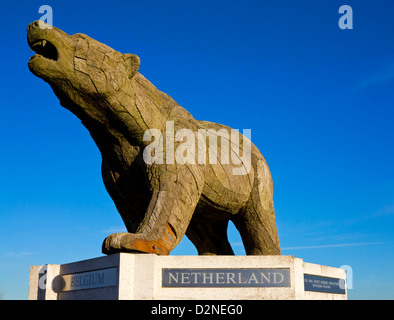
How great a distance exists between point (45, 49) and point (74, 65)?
410 millimetres

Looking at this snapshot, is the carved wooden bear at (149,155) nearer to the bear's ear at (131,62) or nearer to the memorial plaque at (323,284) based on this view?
the bear's ear at (131,62)

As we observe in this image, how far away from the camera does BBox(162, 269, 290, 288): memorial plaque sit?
5422mm

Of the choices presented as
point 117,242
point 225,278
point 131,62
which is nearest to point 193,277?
point 225,278

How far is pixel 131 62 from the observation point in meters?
6.41

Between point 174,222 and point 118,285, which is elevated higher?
point 174,222

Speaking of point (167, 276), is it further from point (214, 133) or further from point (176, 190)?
point (214, 133)

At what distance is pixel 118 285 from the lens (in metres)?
5.28

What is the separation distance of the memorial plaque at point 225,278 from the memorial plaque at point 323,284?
466mm

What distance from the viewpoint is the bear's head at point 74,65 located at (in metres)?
5.86

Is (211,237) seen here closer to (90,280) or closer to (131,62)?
(90,280)

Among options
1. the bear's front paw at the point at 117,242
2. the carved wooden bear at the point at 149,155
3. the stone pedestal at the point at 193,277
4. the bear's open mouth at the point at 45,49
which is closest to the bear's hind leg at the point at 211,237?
the carved wooden bear at the point at 149,155

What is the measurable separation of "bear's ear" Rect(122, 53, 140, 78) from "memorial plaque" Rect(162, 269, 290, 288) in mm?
2475
